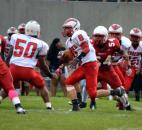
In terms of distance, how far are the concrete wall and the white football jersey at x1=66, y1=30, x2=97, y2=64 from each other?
11046 millimetres

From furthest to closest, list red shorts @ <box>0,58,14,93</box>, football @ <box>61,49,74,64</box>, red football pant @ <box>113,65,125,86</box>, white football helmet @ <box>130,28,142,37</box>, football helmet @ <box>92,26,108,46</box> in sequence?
white football helmet @ <box>130,28,142,37</box> < red football pant @ <box>113,65,125,86</box> < football helmet @ <box>92,26,108,46</box> < football @ <box>61,49,74,64</box> < red shorts @ <box>0,58,14,93</box>

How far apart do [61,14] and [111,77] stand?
36.3 feet

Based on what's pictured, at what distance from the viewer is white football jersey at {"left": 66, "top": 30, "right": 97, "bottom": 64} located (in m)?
12.6

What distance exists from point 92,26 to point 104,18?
1.65 feet

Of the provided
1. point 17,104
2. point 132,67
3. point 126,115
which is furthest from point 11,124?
point 132,67

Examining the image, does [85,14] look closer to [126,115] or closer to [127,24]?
[127,24]

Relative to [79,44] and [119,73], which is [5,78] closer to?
[79,44]

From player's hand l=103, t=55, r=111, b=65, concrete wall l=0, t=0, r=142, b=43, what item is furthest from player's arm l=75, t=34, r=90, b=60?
concrete wall l=0, t=0, r=142, b=43

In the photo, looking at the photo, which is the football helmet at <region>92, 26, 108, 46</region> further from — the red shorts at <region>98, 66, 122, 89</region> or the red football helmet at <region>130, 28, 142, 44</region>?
the red football helmet at <region>130, 28, 142, 44</region>

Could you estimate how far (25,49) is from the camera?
12539 millimetres

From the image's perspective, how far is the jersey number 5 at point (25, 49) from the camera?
12539mm

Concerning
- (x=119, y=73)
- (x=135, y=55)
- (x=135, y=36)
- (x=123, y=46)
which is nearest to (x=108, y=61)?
(x=123, y=46)

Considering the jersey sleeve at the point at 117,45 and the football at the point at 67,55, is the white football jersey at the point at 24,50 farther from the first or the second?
the jersey sleeve at the point at 117,45

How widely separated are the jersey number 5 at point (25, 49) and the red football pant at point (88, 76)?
0.85 meters
